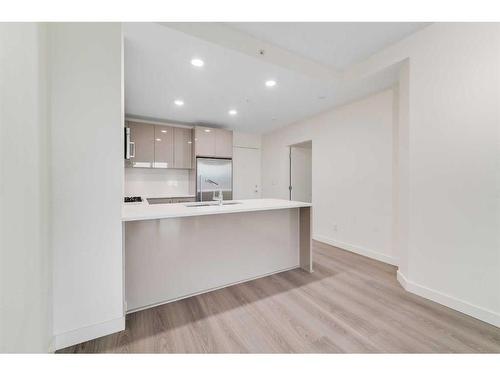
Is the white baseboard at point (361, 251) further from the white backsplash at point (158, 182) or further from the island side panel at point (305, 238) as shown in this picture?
the white backsplash at point (158, 182)

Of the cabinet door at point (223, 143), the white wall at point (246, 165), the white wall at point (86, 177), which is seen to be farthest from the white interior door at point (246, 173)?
the white wall at point (86, 177)

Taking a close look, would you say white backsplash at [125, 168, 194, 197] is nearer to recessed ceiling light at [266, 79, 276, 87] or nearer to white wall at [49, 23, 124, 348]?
recessed ceiling light at [266, 79, 276, 87]

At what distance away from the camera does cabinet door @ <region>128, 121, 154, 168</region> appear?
3.85m

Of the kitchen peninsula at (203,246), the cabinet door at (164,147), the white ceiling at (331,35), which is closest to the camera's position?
the kitchen peninsula at (203,246)

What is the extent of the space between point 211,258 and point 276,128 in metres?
3.71

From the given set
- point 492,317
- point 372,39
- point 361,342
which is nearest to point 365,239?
point 492,317

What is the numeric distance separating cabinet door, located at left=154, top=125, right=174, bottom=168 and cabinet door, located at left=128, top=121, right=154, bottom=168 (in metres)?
0.09

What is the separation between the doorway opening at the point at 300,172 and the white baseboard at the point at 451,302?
2.84m

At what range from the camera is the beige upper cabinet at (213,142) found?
4246 mm

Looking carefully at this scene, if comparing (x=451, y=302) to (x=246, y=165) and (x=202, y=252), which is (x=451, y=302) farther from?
(x=246, y=165)

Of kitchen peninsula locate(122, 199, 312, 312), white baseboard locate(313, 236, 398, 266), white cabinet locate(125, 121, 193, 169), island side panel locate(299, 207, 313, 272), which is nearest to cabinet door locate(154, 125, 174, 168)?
white cabinet locate(125, 121, 193, 169)

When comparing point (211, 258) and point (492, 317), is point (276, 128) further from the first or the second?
point (492, 317)

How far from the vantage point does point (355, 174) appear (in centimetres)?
324
